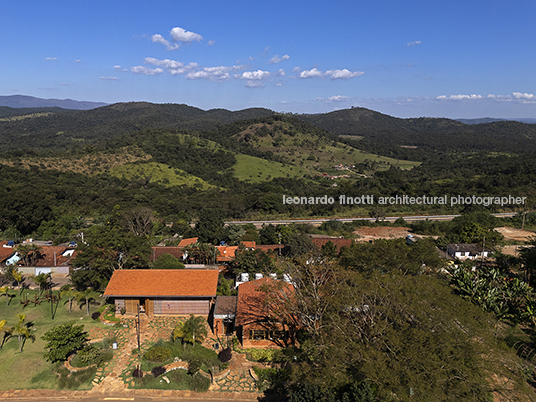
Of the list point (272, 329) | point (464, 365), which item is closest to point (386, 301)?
point (464, 365)

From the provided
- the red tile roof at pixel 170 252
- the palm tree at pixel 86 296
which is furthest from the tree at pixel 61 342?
the red tile roof at pixel 170 252

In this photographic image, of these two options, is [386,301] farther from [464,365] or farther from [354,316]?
[464,365]

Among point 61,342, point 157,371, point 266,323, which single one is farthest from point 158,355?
point 266,323

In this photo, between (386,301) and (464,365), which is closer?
(464,365)

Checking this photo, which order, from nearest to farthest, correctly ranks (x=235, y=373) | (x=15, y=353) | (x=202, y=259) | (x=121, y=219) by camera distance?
1. (x=235, y=373)
2. (x=15, y=353)
3. (x=202, y=259)
4. (x=121, y=219)

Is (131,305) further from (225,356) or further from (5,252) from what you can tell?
(5,252)
